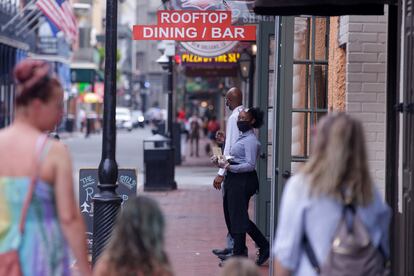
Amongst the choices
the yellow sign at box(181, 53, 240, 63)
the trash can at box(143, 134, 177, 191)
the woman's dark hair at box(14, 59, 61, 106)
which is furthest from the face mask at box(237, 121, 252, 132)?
the yellow sign at box(181, 53, 240, 63)

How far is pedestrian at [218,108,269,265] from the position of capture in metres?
11.3

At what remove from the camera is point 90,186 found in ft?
41.0

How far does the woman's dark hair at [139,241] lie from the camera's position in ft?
16.6

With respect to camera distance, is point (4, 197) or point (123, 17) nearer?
point (4, 197)

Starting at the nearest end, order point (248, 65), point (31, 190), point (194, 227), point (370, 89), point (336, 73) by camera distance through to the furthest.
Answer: point (31, 190), point (370, 89), point (336, 73), point (194, 227), point (248, 65)

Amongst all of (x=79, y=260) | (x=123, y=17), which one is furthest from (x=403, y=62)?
(x=123, y=17)

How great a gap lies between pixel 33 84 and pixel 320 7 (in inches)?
131

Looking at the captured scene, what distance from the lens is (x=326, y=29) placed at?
1092 cm

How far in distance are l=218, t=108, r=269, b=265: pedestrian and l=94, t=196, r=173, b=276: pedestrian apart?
6.18 meters

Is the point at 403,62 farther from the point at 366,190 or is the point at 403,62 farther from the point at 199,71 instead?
the point at 199,71

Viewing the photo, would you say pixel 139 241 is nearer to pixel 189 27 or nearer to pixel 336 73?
pixel 336 73

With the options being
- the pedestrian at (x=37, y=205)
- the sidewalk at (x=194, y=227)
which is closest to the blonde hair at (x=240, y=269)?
the pedestrian at (x=37, y=205)

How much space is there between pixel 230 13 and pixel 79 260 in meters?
7.66

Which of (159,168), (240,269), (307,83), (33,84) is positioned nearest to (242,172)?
Answer: (307,83)
